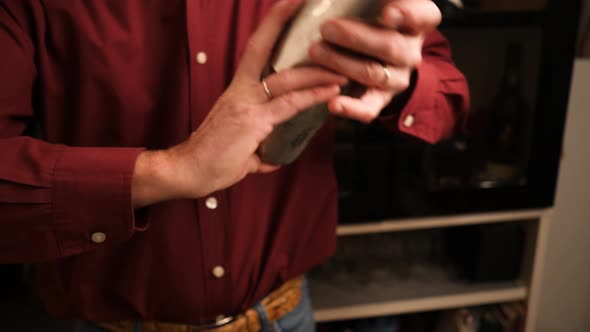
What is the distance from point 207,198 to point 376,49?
38 centimetres

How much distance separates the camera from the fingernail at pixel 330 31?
0.47 m

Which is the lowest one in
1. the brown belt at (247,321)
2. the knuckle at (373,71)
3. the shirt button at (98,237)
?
the brown belt at (247,321)

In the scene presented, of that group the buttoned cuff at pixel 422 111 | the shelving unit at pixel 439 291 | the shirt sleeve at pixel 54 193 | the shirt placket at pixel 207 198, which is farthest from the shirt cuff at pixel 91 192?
the shelving unit at pixel 439 291

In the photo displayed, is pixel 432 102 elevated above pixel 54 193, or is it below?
above

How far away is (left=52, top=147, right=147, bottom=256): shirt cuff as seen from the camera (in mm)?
599

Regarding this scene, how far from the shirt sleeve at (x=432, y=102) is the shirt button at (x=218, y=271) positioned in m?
0.35

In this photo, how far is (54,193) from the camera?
0.60 m

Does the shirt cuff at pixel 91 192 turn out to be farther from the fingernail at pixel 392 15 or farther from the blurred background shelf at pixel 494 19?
the blurred background shelf at pixel 494 19

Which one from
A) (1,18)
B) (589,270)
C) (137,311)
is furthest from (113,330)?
(589,270)

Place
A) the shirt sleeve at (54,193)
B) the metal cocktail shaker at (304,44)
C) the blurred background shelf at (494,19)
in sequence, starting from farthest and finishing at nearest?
1. the blurred background shelf at (494,19)
2. the shirt sleeve at (54,193)
3. the metal cocktail shaker at (304,44)

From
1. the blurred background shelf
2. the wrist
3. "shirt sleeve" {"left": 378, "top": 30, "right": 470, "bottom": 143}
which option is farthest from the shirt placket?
the blurred background shelf

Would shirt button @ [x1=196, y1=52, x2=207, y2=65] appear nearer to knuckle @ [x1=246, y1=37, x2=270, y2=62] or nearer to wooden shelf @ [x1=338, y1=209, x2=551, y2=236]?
knuckle @ [x1=246, y1=37, x2=270, y2=62]

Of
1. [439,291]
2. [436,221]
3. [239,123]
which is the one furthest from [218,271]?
[439,291]

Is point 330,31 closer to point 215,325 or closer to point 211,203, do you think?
point 211,203
